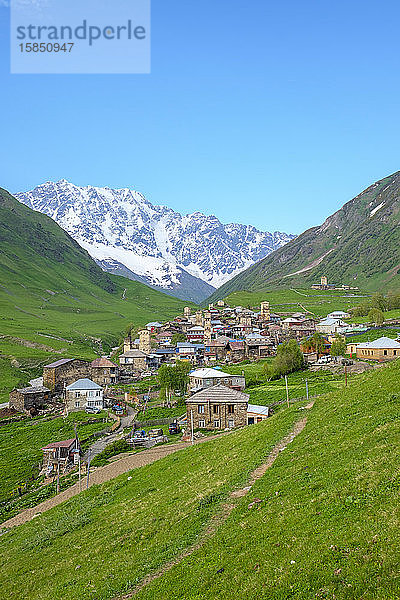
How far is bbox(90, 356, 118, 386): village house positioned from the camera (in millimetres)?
119188

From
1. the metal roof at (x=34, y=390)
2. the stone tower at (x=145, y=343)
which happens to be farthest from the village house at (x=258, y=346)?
the metal roof at (x=34, y=390)

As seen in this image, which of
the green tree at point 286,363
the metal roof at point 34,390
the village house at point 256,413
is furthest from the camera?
the metal roof at point 34,390

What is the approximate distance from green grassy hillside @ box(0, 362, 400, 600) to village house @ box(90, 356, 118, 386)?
267 ft

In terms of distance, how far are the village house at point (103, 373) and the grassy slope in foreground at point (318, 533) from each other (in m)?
97.4

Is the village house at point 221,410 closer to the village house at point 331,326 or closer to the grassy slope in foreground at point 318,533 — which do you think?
the grassy slope in foreground at point 318,533

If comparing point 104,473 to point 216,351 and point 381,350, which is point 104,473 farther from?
point 216,351

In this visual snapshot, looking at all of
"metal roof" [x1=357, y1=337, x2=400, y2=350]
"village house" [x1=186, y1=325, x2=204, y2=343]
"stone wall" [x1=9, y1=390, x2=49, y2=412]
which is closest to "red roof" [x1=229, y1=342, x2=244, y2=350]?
"village house" [x1=186, y1=325, x2=204, y2=343]

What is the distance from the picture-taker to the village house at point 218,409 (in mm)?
58344

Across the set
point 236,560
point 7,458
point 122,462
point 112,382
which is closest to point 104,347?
point 112,382

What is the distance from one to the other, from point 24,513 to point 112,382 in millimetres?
79679

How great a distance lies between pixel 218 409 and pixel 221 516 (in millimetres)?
36482

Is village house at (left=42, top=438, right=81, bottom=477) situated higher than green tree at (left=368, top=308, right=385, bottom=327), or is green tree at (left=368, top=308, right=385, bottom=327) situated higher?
green tree at (left=368, top=308, right=385, bottom=327)

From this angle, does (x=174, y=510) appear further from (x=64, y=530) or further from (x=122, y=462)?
(x=122, y=462)

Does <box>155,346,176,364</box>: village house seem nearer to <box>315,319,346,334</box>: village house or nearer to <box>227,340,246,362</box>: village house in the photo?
<box>227,340,246,362</box>: village house
